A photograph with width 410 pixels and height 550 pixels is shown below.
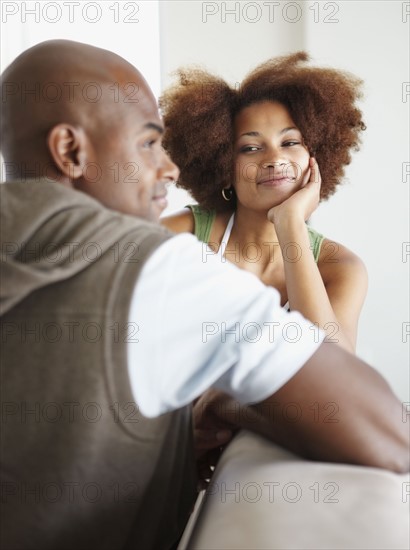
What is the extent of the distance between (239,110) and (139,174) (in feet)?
4.22

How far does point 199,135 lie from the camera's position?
7.08 ft

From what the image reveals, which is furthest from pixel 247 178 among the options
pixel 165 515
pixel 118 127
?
pixel 165 515

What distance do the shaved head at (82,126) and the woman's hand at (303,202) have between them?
3.04ft

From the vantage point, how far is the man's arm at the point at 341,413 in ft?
2.37

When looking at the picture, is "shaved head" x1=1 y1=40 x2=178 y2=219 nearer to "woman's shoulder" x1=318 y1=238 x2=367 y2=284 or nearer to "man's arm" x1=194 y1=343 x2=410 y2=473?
"man's arm" x1=194 y1=343 x2=410 y2=473

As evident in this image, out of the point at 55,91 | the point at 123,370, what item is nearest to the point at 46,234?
the point at 123,370

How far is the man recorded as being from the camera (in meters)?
0.67

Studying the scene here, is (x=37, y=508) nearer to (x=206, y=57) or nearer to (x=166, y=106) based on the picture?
(x=166, y=106)

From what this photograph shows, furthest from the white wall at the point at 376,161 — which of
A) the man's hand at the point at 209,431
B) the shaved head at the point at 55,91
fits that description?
the shaved head at the point at 55,91

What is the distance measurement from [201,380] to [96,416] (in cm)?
11

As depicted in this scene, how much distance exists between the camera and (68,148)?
86 cm

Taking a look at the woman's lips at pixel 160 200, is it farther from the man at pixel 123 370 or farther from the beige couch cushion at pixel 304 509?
the beige couch cushion at pixel 304 509

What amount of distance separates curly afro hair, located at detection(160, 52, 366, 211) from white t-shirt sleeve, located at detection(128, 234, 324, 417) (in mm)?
1431

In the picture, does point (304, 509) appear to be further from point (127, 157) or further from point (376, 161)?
point (376, 161)
